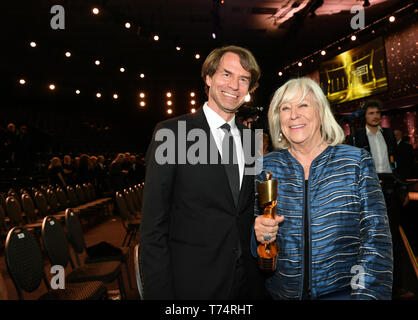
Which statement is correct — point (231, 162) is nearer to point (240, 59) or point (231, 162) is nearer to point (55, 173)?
point (240, 59)

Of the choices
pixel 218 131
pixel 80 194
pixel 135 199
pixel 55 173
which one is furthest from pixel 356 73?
pixel 55 173

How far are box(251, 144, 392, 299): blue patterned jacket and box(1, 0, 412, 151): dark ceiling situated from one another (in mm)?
5388

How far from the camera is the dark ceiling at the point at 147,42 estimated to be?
8969mm

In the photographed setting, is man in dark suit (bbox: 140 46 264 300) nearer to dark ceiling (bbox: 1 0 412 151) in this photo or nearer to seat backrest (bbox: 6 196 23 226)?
seat backrest (bbox: 6 196 23 226)

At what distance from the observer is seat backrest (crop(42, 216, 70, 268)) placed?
10.3 ft

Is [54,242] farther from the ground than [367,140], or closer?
closer

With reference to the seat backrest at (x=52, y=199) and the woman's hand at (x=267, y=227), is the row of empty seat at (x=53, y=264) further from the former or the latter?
the seat backrest at (x=52, y=199)

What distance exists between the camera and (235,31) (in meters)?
10.8

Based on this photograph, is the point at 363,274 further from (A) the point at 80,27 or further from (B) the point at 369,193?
(A) the point at 80,27

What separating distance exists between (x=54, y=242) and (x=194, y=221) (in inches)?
97.8

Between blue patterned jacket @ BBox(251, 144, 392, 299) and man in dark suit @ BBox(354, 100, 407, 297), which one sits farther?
man in dark suit @ BBox(354, 100, 407, 297)

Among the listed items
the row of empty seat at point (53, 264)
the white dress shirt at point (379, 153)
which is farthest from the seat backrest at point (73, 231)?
the white dress shirt at point (379, 153)

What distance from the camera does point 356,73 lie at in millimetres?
10000

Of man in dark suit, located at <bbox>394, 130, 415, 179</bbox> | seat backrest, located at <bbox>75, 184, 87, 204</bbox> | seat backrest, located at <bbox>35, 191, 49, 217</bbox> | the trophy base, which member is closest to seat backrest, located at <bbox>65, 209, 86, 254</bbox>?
the trophy base
